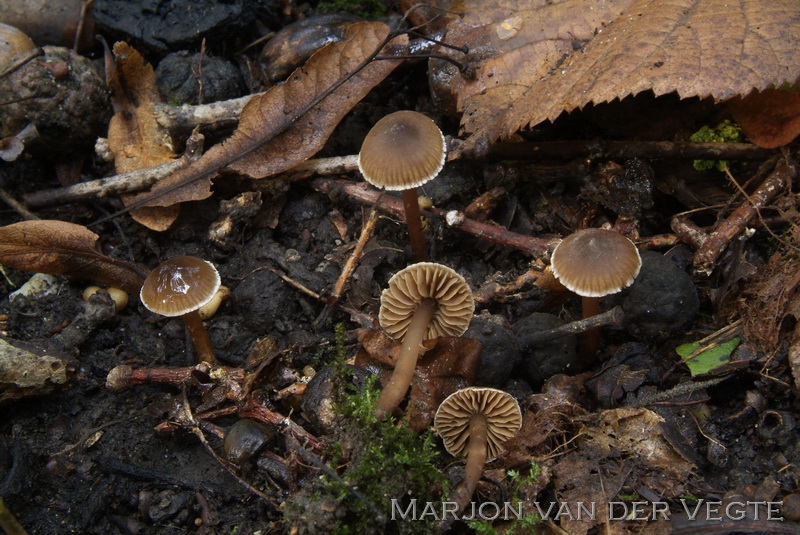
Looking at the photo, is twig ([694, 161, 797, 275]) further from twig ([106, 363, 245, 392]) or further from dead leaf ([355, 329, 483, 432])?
twig ([106, 363, 245, 392])

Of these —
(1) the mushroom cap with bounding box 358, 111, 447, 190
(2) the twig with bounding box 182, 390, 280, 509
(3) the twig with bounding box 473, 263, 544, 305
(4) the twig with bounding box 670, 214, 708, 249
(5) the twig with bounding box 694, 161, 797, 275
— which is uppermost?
(1) the mushroom cap with bounding box 358, 111, 447, 190

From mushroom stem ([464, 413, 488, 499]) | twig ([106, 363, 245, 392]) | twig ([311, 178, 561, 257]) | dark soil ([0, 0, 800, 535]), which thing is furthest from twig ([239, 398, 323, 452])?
twig ([311, 178, 561, 257])

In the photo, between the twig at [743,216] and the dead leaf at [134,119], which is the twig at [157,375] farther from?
the twig at [743,216]

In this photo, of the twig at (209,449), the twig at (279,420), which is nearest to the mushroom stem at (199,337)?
the twig at (209,449)

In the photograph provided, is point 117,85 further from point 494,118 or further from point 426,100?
point 494,118

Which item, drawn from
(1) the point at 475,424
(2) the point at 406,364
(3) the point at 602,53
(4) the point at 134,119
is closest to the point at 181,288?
(2) the point at 406,364
